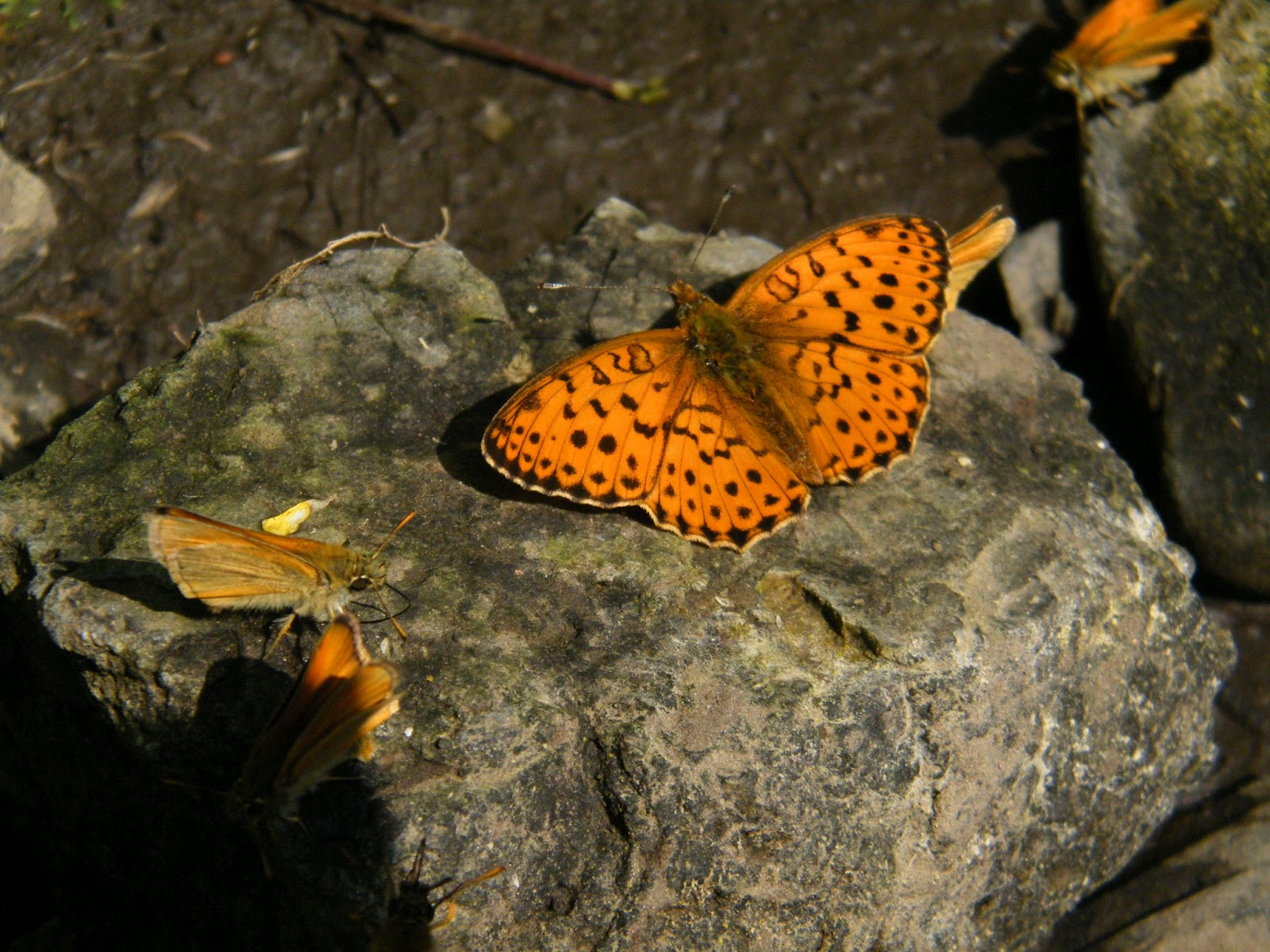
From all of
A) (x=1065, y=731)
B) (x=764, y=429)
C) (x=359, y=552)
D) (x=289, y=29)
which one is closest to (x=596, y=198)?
(x=289, y=29)

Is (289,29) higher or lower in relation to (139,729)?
higher

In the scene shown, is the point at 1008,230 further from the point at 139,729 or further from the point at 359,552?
the point at 139,729

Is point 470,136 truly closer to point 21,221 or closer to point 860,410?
point 21,221

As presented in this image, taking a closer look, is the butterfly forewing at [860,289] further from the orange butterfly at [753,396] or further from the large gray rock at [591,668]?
the large gray rock at [591,668]

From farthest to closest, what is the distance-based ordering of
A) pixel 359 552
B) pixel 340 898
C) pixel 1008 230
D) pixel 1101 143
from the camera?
1. pixel 1101 143
2. pixel 1008 230
3. pixel 359 552
4. pixel 340 898

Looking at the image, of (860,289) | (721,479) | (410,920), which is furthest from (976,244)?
(410,920)

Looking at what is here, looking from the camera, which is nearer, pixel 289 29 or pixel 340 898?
pixel 340 898
